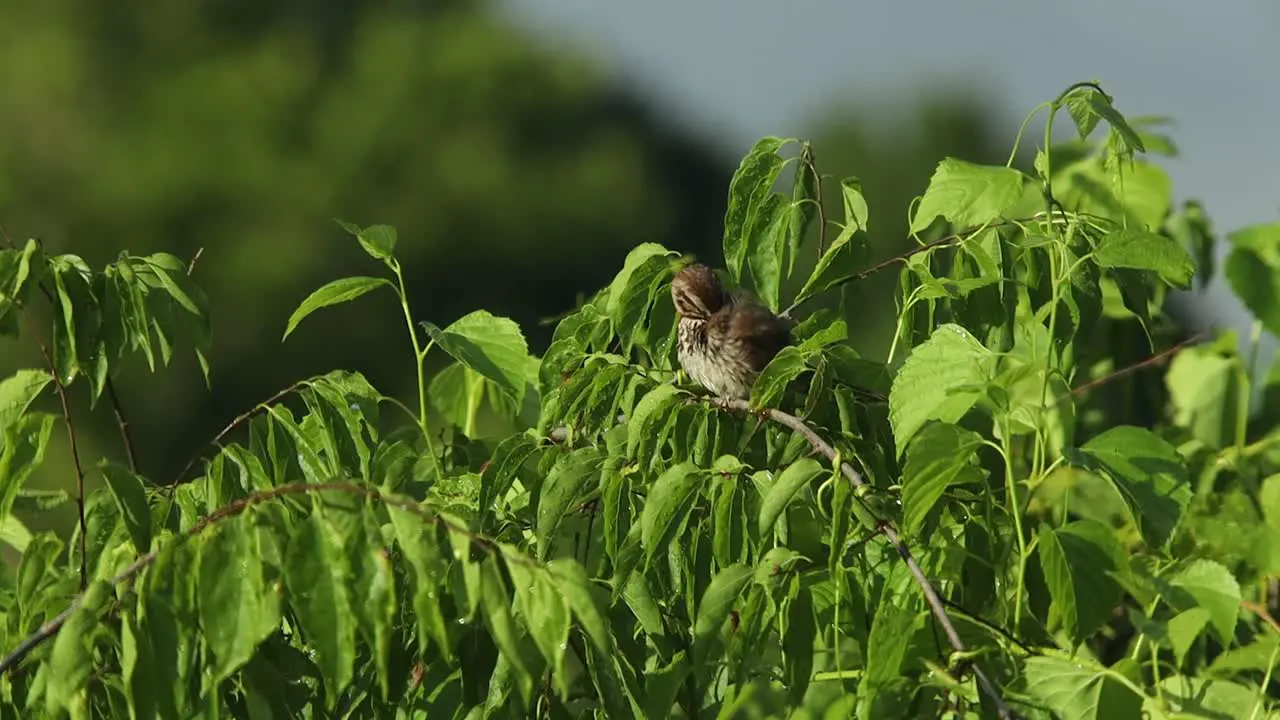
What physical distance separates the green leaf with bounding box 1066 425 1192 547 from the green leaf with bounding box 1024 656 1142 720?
0.21 m

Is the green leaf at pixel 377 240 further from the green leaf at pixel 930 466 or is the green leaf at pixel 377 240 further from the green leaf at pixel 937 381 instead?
the green leaf at pixel 930 466

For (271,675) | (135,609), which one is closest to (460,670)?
(271,675)

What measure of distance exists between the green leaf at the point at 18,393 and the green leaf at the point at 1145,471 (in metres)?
1.67

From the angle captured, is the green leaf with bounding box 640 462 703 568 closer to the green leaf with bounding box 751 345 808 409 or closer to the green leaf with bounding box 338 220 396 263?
the green leaf with bounding box 751 345 808 409

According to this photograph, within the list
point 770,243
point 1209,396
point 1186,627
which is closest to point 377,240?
point 770,243

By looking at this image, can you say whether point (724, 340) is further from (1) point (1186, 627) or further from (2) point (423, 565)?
(2) point (423, 565)

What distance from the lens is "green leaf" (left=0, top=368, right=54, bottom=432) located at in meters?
2.88

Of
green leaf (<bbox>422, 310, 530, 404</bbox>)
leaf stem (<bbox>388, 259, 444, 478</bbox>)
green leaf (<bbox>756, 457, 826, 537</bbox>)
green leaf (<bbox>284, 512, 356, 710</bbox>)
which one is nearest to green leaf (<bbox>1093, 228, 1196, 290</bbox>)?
green leaf (<bbox>756, 457, 826, 537</bbox>)

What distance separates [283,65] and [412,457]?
47838 millimetres

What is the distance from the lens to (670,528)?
2.64 metres

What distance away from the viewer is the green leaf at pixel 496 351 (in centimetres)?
305

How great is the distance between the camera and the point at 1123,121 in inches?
112

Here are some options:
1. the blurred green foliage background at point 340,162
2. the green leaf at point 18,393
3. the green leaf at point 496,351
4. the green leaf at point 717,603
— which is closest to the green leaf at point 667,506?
the green leaf at point 717,603

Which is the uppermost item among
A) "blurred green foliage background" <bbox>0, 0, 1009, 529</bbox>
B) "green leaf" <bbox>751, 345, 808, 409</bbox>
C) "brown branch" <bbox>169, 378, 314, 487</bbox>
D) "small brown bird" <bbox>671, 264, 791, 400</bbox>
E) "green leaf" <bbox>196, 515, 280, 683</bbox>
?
"green leaf" <bbox>751, 345, 808, 409</bbox>
